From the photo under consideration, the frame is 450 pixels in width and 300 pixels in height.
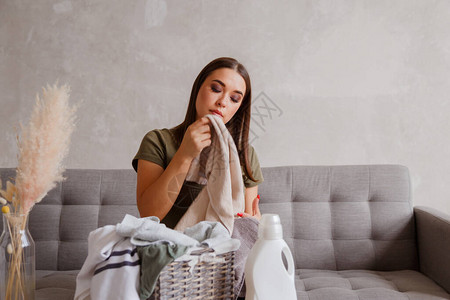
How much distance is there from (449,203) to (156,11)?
6.18 ft

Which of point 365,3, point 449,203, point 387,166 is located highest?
point 365,3

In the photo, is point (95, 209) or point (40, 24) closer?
point (95, 209)

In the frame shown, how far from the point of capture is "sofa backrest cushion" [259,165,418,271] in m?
1.68

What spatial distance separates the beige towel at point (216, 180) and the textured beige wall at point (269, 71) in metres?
0.99

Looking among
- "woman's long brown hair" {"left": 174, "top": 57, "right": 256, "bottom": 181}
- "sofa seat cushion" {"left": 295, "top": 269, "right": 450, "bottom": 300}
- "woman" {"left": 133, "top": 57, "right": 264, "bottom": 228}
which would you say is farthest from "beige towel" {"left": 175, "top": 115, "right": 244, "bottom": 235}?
"sofa seat cushion" {"left": 295, "top": 269, "right": 450, "bottom": 300}

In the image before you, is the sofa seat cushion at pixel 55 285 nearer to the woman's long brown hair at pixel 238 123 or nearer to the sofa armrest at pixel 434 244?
the woman's long brown hair at pixel 238 123

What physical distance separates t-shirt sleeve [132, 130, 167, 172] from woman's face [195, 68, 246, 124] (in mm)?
155

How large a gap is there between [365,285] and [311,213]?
40 centimetres

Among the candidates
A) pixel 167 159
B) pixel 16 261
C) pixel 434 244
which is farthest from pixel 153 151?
pixel 434 244

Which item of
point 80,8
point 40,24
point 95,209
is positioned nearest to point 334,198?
point 95,209

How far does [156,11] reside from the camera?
217 centimetres

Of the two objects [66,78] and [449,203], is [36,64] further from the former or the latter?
[449,203]

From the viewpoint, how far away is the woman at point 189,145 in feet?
3.55

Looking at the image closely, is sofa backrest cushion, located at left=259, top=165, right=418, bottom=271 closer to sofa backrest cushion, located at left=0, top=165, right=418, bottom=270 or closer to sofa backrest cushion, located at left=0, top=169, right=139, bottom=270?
sofa backrest cushion, located at left=0, top=165, right=418, bottom=270
